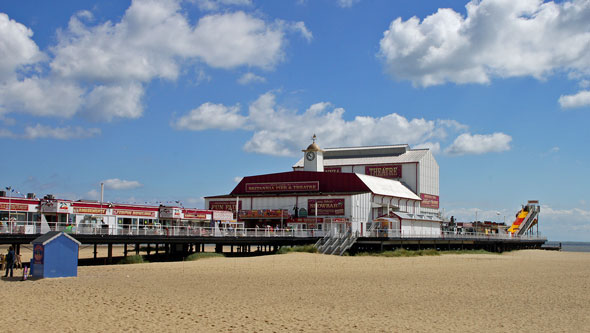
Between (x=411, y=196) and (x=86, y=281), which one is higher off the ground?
(x=411, y=196)

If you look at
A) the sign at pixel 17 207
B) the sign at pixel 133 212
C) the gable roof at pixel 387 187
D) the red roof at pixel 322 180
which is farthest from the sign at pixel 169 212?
the gable roof at pixel 387 187

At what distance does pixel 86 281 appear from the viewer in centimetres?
2494

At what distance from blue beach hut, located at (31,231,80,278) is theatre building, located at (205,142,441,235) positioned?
2661cm

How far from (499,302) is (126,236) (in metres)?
23.9

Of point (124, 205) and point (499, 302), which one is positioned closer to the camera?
point (499, 302)

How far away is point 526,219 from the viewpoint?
279 ft

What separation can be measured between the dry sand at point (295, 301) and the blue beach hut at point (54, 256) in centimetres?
98

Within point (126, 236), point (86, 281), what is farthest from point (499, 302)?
point (126, 236)

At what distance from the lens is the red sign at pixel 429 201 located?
74925mm

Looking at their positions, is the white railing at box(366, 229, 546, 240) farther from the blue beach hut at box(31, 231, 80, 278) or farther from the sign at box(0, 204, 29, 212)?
the blue beach hut at box(31, 231, 80, 278)

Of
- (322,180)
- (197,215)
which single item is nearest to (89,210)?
(197,215)

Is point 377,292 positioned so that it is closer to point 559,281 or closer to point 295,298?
point 295,298

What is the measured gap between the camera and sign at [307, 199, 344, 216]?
56.0 meters

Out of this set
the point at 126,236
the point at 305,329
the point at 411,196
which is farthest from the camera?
the point at 411,196
